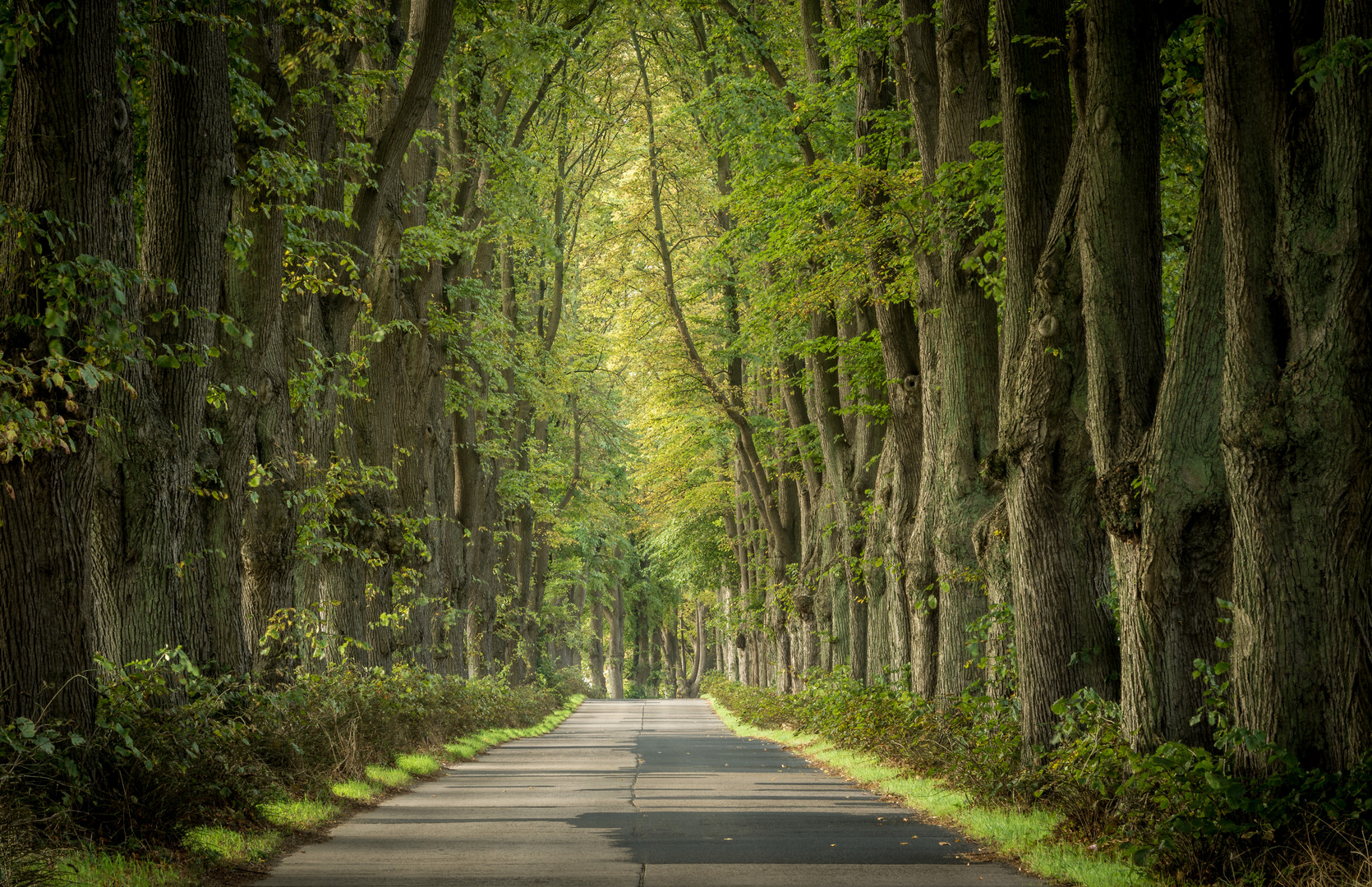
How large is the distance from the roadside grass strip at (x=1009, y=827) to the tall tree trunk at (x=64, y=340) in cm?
620

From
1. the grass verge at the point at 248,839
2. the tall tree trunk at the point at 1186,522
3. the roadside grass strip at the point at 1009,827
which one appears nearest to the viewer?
the grass verge at the point at 248,839

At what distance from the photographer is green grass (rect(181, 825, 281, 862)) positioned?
7328mm

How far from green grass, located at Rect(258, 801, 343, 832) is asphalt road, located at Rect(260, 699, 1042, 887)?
0.79 feet

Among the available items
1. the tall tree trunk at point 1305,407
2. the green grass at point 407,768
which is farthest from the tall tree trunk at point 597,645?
the tall tree trunk at point 1305,407

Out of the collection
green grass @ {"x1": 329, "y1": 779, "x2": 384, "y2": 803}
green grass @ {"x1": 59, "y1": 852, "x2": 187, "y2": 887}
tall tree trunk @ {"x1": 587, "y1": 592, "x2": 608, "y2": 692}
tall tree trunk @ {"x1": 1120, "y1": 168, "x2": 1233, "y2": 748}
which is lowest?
tall tree trunk @ {"x1": 587, "y1": 592, "x2": 608, "y2": 692}

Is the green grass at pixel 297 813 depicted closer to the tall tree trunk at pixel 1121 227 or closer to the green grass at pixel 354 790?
the green grass at pixel 354 790

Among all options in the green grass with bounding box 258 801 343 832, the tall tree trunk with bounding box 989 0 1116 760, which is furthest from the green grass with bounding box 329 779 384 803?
the tall tree trunk with bounding box 989 0 1116 760

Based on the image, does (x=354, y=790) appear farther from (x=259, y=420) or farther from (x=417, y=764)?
(x=259, y=420)

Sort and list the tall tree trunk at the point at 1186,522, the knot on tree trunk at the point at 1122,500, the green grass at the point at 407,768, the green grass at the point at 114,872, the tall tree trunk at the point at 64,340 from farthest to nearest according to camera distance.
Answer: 1. the green grass at the point at 407,768
2. the knot on tree trunk at the point at 1122,500
3. the tall tree trunk at the point at 1186,522
4. the tall tree trunk at the point at 64,340
5. the green grass at the point at 114,872

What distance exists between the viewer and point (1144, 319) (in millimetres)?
9141

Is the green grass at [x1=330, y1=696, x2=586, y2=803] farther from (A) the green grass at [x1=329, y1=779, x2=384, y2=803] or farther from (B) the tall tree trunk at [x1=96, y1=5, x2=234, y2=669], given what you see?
(B) the tall tree trunk at [x1=96, y1=5, x2=234, y2=669]

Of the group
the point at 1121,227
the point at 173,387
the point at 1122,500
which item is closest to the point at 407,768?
the point at 173,387

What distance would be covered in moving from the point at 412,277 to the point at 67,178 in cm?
1077

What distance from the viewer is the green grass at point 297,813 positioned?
356 inches
